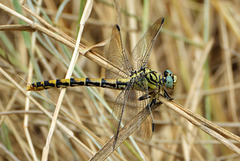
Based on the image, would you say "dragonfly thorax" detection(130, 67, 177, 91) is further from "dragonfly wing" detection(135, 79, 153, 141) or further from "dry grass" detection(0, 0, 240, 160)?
"dry grass" detection(0, 0, 240, 160)

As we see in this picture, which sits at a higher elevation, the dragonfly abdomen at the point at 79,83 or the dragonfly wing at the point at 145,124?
the dragonfly abdomen at the point at 79,83

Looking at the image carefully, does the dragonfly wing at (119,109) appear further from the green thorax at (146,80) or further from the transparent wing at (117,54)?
the transparent wing at (117,54)

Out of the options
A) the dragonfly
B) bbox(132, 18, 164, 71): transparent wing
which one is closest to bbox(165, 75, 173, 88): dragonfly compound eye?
the dragonfly

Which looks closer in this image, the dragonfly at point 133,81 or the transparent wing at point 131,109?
the transparent wing at point 131,109

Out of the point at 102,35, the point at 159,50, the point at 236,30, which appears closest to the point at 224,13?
the point at 236,30

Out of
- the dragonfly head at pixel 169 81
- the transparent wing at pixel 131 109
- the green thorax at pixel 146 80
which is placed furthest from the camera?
the dragonfly head at pixel 169 81

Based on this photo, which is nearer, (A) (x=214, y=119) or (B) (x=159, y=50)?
(A) (x=214, y=119)

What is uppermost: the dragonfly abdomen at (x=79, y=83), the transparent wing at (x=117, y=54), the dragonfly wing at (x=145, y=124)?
the transparent wing at (x=117, y=54)

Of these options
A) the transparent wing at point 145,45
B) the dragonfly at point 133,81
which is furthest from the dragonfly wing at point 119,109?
the transparent wing at point 145,45

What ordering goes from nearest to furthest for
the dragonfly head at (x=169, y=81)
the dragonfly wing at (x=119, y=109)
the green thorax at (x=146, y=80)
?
the dragonfly wing at (x=119, y=109) → the green thorax at (x=146, y=80) → the dragonfly head at (x=169, y=81)

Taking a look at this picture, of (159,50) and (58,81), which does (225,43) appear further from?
(58,81)
